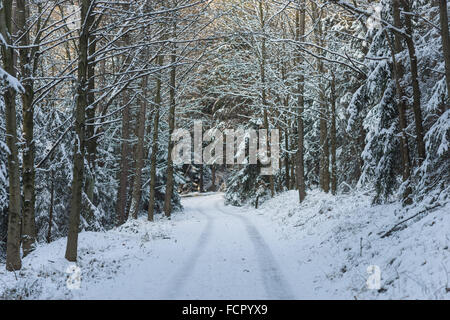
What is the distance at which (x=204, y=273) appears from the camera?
809 centimetres

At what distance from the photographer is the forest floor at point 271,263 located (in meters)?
6.25

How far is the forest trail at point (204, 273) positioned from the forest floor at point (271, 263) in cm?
2

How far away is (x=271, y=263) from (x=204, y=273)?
196 cm

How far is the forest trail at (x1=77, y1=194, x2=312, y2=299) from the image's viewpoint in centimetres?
650

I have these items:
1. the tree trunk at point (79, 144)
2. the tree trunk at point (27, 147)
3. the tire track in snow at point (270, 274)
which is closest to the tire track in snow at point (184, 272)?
the tire track in snow at point (270, 274)

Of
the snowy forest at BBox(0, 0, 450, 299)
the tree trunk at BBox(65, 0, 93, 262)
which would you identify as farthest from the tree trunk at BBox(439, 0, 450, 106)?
the tree trunk at BBox(65, 0, 93, 262)

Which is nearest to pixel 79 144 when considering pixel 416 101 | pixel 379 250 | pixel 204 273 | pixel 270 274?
pixel 204 273

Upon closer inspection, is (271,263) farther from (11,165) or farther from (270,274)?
(11,165)

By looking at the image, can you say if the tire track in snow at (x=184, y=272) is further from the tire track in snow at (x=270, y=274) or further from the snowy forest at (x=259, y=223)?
the tire track in snow at (x=270, y=274)

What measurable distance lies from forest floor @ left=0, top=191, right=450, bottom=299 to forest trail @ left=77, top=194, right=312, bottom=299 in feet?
0.07

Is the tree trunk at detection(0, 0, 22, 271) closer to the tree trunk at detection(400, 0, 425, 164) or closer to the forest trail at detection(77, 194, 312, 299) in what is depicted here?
the forest trail at detection(77, 194, 312, 299)

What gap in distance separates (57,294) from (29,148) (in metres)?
4.89
